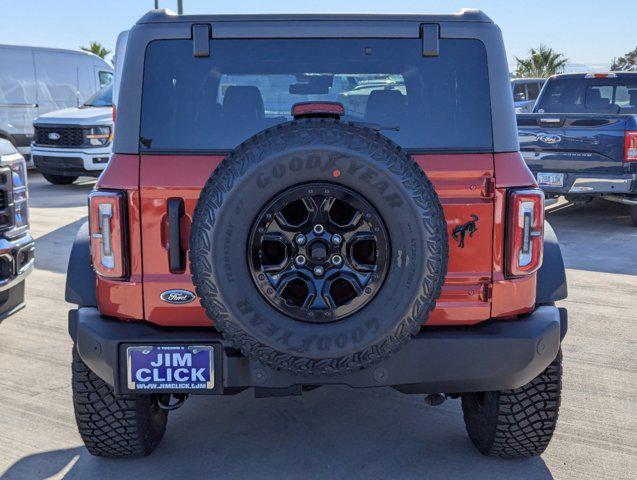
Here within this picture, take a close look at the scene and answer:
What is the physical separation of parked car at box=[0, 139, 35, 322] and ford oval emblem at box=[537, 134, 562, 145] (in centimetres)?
593

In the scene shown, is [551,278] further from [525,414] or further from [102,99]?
[102,99]

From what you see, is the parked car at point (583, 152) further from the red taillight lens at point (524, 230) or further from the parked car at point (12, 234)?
the red taillight lens at point (524, 230)

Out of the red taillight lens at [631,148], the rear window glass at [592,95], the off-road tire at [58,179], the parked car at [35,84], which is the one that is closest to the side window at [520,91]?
the rear window glass at [592,95]

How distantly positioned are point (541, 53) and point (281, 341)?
50.0 meters

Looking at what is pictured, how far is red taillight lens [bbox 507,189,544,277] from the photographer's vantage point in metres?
2.95

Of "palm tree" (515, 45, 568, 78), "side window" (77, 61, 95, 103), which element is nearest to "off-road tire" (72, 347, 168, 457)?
"side window" (77, 61, 95, 103)

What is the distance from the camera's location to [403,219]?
8.66 feet

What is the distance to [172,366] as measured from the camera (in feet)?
9.45

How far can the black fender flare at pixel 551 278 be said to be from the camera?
3.21 m

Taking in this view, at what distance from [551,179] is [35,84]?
9880mm

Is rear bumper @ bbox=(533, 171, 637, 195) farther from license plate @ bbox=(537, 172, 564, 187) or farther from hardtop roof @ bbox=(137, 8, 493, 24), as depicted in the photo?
hardtop roof @ bbox=(137, 8, 493, 24)

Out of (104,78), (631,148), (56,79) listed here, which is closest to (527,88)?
(104,78)

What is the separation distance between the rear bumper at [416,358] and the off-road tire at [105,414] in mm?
317

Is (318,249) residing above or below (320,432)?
above
